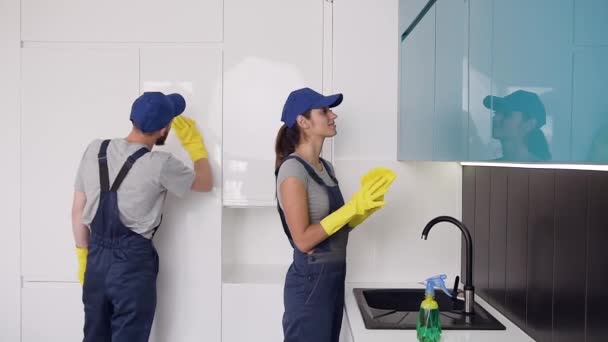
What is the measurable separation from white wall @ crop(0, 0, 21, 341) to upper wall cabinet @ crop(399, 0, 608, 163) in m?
1.77

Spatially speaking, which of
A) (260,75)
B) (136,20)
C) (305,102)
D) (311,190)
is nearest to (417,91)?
(305,102)

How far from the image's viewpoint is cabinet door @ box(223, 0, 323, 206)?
2201mm

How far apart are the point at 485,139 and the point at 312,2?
1.32 m

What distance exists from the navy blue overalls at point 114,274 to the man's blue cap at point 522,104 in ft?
4.31

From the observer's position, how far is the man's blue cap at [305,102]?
181 cm

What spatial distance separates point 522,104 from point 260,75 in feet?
4.80

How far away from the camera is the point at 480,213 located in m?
1.97

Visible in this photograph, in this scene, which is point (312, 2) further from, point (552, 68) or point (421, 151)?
point (552, 68)

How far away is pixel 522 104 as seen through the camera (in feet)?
2.93

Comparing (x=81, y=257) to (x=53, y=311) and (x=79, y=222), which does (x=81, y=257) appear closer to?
(x=79, y=222)

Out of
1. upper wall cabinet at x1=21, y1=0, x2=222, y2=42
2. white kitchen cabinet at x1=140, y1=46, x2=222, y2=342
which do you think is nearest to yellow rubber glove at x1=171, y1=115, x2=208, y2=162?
white kitchen cabinet at x1=140, y1=46, x2=222, y2=342

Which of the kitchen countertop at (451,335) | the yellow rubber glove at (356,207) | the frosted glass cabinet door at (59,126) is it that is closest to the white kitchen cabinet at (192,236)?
the frosted glass cabinet door at (59,126)

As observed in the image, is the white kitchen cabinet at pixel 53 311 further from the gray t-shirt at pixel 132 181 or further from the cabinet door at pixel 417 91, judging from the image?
the cabinet door at pixel 417 91

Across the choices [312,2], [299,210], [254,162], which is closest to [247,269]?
[254,162]
